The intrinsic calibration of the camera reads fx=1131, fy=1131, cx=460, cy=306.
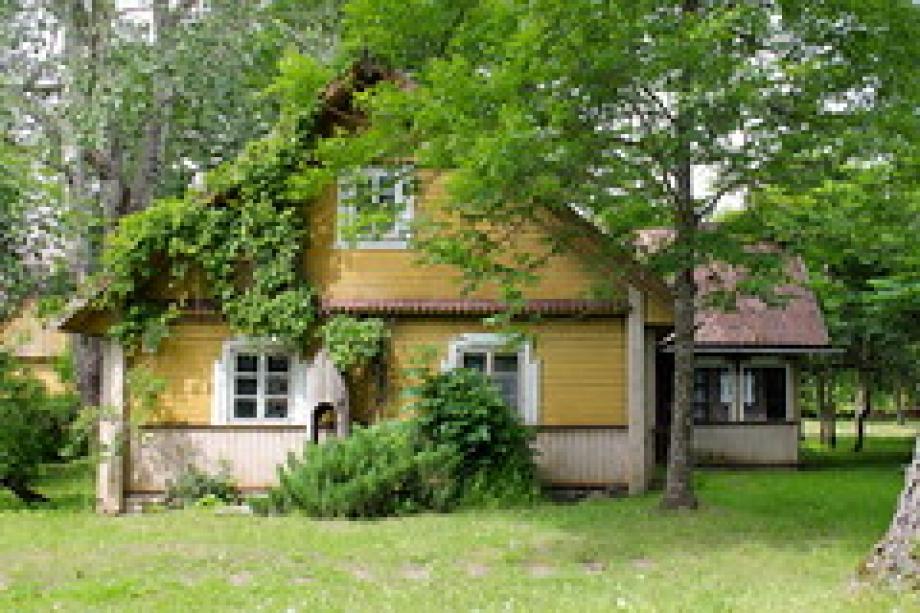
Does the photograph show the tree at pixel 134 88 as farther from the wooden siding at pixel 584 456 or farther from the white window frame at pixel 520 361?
the wooden siding at pixel 584 456

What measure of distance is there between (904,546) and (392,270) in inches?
406

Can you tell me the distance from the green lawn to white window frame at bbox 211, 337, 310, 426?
205 cm

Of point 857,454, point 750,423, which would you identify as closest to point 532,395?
point 750,423

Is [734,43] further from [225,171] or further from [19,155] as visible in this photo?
[19,155]

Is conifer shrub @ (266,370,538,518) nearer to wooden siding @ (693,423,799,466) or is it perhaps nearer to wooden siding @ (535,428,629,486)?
wooden siding @ (535,428,629,486)

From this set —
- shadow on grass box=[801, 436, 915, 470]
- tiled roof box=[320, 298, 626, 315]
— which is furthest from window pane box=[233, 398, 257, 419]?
shadow on grass box=[801, 436, 915, 470]

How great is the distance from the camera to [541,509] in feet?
52.4

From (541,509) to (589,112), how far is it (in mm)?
5580

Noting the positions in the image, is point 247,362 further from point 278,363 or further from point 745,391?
point 745,391

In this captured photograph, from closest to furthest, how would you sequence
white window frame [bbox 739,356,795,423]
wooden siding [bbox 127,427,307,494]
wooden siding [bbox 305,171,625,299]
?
wooden siding [bbox 127,427,307,494] < wooden siding [bbox 305,171,625,299] < white window frame [bbox 739,356,795,423]

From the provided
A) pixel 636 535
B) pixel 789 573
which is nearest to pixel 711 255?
pixel 636 535

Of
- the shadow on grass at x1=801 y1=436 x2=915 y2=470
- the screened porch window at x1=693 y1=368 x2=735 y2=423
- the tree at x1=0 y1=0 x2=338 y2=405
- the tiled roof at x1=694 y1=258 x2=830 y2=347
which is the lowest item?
the shadow on grass at x1=801 y1=436 x2=915 y2=470

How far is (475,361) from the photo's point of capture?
1809cm

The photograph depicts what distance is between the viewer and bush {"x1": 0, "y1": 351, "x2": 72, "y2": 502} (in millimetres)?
17969
